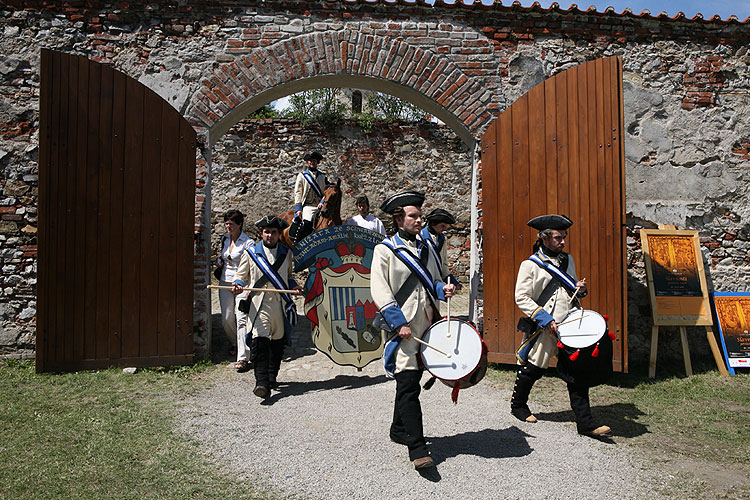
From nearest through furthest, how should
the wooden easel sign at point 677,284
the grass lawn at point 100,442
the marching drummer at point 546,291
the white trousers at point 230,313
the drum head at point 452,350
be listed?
the grass lawn at point 100,442 → the drum head at point 452,350 → the marching drummer at point 546,291 → the wooden easel sign at point 677,284 → the white trousers at point 230,313

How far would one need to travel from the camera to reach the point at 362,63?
6.27m

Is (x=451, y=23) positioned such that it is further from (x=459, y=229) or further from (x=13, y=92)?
(x=459, y=229)

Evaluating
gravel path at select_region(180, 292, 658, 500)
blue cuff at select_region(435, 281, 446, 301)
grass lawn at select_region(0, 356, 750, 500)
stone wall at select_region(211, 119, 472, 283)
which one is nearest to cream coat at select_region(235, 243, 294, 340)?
gravel path at select_region(180, 292, 658, 500)

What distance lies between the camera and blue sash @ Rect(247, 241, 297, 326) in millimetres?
5254

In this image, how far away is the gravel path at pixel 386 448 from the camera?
128 inches

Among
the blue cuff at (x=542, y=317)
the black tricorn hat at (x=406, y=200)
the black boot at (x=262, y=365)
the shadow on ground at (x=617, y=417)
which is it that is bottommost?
the shadow on ground at (x=617, y=417)

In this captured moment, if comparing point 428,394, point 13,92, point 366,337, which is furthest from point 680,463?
point 13,92

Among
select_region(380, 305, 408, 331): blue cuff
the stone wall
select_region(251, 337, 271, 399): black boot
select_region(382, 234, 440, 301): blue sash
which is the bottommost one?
select_region(251, 337, 271, 399): black boot

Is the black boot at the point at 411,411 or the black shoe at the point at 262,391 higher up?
the black boot at the point at 411,411

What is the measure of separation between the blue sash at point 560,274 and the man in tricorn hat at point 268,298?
7.49ft

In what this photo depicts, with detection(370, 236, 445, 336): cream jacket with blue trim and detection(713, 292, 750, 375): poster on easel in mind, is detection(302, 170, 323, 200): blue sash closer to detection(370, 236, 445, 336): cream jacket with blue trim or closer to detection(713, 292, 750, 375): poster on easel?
detection(370, 236, 445, 336): cream jacket with blue trim

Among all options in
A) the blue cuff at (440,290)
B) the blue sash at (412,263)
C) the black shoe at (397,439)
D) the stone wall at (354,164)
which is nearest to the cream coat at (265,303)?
the black shoe at (397,439)

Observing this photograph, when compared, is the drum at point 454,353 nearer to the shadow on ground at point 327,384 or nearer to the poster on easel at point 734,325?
the shadow on ground at point 327,384

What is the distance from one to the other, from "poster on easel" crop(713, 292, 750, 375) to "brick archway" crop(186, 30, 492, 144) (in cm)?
347
